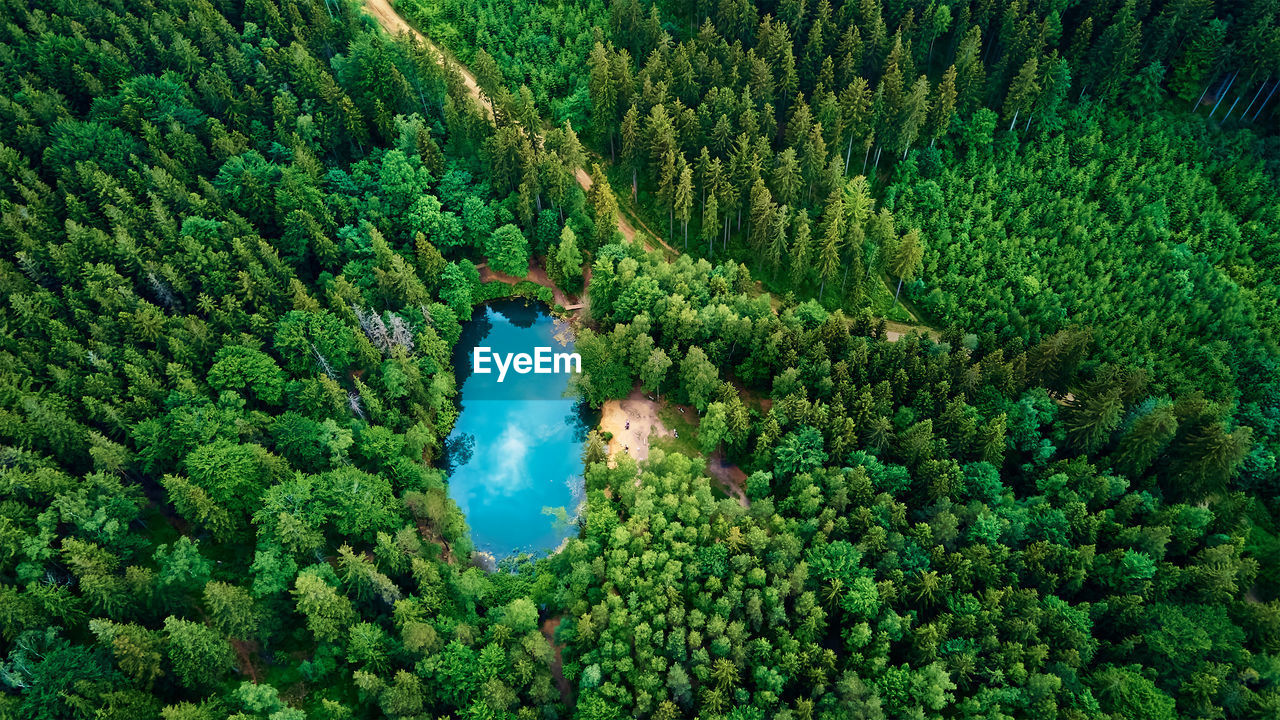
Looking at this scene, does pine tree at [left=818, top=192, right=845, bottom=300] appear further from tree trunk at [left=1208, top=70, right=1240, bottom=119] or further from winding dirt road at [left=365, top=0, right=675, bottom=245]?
tree trunk at [left=1208, top=70, right=1240, bottom=119]

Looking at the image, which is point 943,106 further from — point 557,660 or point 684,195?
point 557,660

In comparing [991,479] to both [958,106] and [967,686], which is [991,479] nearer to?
[967,686]

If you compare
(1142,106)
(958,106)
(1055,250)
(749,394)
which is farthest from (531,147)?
(1142,106)

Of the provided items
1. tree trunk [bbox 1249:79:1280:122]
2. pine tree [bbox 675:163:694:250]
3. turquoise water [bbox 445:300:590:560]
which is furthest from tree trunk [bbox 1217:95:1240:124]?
turquoise water [bbox 445:300:590:560]

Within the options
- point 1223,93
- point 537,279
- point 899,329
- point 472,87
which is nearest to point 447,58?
point 472,87

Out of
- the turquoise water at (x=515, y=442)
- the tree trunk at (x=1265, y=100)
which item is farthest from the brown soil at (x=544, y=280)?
the tree trunk at (x=1265, y=100)

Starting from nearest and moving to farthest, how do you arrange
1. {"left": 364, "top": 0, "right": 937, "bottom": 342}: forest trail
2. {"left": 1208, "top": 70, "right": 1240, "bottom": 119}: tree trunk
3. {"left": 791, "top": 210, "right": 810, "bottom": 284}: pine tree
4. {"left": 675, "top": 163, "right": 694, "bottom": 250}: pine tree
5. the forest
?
Answer: the forest → {"left": 791, "top": 210, "right": 810, "bottom": 284}: pine tree → {"left": 675, "top": 163, "right": 694, "bottom": 250}: pine tree → {"left": 364, "top": 0, "right": 937, "bottom": 342}: forest trail → {"left": 1208, "top": 70, "right": 1240, "bottom": 119}: tree trunk

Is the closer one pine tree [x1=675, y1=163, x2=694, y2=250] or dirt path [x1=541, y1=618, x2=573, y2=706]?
dirt path [x1=541, y1=618, x2=573, y2=706]
